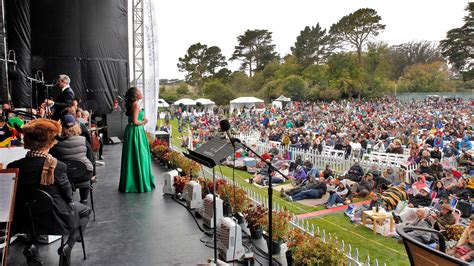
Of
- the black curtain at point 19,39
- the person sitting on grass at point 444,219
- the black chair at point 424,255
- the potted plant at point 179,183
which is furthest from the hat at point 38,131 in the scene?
the black curtain at point 19,39

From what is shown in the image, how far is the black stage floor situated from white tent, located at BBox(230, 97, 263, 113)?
33.3 metres

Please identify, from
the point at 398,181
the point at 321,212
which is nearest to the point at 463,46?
the point at 398,181

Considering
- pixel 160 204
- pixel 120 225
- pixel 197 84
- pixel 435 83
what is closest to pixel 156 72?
pixel 160 204

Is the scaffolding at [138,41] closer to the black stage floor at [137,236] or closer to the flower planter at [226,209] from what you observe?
the black stage floor at [137,236]

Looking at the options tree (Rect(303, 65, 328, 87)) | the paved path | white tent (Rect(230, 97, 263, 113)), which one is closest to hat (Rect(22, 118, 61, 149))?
the paved path

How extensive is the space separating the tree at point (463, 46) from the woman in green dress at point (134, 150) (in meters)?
48.1

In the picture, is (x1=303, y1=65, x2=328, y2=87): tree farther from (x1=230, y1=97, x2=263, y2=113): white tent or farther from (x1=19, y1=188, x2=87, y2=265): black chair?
(x1=19, y1=188, x2=87, y2=265): black chair

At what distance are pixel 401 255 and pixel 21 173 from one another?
18.6 ft

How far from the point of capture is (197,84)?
2387 inches

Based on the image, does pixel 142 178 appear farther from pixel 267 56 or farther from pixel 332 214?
pixel 267 56

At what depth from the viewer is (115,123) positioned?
39.8ft

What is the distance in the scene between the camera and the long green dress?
5.51 metres

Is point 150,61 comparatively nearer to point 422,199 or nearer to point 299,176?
point 299,176

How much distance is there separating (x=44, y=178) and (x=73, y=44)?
10.6 metres
